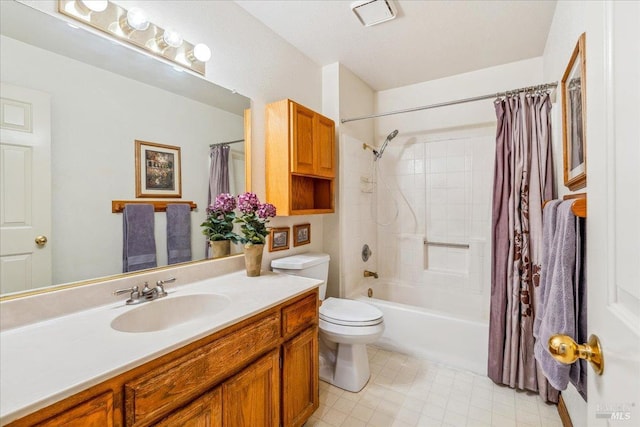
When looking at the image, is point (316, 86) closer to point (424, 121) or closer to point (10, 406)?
point (424, 121)

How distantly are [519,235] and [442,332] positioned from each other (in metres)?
0.86

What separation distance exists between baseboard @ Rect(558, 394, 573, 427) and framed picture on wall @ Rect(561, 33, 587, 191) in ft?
3.89

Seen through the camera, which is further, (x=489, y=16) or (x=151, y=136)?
(x=489, y=16)

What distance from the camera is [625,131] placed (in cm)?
43

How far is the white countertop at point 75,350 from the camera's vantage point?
652 mm

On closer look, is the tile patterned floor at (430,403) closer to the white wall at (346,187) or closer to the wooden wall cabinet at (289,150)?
the white wall at (346,187)

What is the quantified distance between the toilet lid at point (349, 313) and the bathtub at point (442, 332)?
0.43 meters

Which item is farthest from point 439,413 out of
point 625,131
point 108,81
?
point 108,81

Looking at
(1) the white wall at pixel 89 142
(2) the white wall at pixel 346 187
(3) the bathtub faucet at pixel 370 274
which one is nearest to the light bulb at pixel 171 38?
(1) the white wall at pixel 89 142

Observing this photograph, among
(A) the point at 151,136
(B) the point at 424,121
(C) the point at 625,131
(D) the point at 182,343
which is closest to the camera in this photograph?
(C) the point at 625,131

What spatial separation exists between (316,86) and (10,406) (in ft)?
8.01

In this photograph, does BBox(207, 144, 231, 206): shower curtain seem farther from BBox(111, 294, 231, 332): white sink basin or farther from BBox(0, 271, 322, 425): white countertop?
BBox(0, 271, 322, 425): white countertop

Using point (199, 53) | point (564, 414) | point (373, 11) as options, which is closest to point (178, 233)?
point (199, 53)

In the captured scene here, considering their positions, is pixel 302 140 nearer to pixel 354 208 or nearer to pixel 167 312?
pixel 354 208
